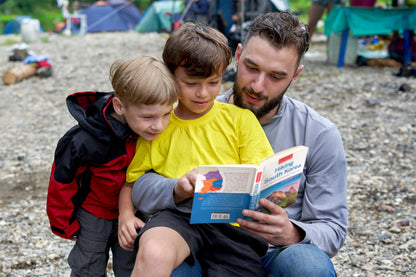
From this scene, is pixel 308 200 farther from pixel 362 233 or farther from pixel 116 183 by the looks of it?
pixel 362 233

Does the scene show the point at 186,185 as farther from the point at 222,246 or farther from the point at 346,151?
the point at 346,151

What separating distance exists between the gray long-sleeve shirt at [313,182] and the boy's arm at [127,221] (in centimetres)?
6

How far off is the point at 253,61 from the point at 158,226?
0.97 metres

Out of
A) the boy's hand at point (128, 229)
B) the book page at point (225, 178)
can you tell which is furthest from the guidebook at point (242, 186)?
the boy's hand at point (128, 229)

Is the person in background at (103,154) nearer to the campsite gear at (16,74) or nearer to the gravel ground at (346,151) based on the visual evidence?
the gravel ground at (346,151)

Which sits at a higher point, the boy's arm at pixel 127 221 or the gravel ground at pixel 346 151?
the boy's arm at pixel 127 221

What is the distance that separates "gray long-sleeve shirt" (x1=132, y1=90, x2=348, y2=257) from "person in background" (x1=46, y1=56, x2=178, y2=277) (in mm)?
202

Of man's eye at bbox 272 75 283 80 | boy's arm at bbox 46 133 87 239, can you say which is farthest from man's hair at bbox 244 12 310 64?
boy's arm at bbox 46 133 87 239

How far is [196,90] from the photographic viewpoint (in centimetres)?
211

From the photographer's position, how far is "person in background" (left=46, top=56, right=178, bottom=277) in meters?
2.03

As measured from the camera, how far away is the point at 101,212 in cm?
236

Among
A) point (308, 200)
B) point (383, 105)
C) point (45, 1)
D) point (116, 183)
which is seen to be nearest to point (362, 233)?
point (308, 200)

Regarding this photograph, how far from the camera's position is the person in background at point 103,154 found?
2031 mm

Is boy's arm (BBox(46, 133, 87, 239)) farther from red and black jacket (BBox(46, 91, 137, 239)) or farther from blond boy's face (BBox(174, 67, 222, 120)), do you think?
blond boy's face (BBox(174, 67, 222, 120))
